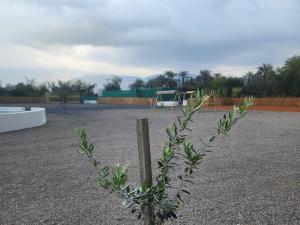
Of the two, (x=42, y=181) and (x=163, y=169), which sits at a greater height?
(x=163, y=169)

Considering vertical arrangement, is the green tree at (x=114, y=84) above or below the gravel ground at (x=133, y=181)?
above

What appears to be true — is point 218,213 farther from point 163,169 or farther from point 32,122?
point 32,122

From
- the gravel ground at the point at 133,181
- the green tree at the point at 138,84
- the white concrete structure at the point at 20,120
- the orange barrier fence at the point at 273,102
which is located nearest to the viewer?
the gravel ground at the point at 133,181

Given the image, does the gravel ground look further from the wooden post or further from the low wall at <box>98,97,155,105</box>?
the low wall at <box>98,97,155,105</box>

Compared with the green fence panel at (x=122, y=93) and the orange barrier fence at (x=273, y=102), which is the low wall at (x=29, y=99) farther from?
the orange barrier fence at (x=273, y=102)

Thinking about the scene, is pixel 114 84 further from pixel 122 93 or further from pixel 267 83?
pixel 267 83

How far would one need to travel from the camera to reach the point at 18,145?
13922mm

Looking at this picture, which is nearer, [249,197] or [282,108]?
[249,197]

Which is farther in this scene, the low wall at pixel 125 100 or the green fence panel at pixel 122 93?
the green fence panel at pixel 122 93

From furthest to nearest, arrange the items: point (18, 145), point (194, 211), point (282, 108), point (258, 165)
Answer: point (282, 108) < point (18, 145) < point (258, 165) < point (194, 211)

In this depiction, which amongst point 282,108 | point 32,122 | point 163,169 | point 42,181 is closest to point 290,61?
point 282,108

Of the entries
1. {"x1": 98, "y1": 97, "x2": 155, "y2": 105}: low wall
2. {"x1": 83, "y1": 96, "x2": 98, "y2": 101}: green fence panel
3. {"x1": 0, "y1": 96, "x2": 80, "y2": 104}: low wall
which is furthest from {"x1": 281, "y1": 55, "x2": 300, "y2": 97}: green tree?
{"x1": 0, "y1": 96, "x2": 80, "y2": 104}: low wall

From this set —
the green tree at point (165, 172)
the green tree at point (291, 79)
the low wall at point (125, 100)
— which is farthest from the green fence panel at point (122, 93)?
the green tree at point (165, 172)

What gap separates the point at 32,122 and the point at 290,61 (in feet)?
145
